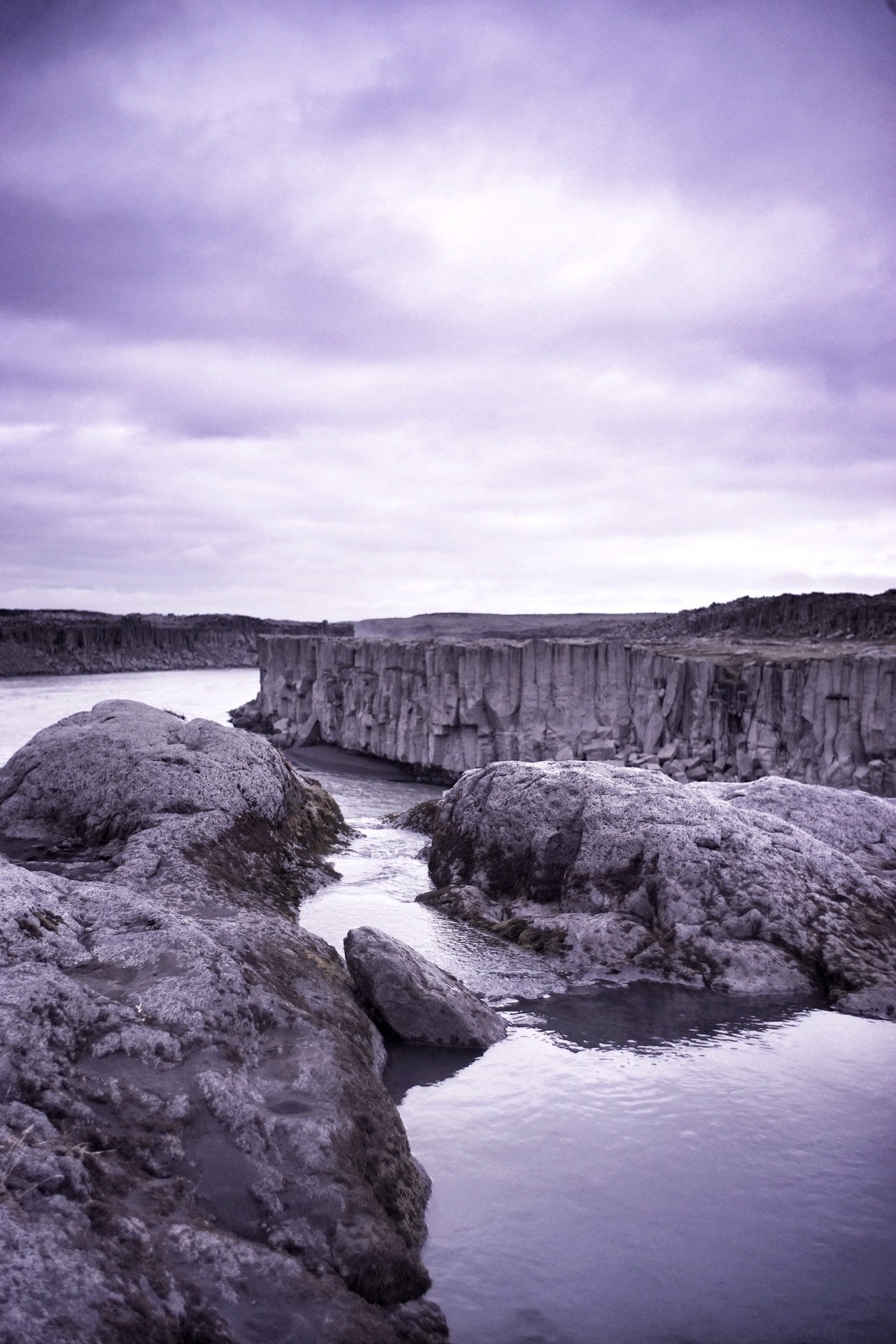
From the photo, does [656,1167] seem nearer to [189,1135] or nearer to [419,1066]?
[419,1066]

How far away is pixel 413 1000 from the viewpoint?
6734 mm

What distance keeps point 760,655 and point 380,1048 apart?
73.1ft

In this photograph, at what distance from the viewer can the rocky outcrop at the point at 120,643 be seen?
77562 mm

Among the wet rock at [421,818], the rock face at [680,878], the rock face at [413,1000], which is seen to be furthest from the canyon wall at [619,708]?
the rock face at [413,1000]

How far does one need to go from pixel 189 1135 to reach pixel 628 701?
2289 cm

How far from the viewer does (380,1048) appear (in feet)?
20.7

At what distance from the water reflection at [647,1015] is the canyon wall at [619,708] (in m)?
14.2

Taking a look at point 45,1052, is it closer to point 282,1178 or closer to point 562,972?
point 282,1178

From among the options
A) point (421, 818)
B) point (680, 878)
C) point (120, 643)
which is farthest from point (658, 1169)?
point (120, 643)

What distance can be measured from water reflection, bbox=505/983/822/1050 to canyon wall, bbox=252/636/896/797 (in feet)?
46.6

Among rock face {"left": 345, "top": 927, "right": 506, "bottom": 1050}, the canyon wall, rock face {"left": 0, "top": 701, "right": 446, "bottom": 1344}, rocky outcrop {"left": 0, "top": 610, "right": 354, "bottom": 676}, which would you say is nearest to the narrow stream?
rock face {"left": 345, "top": 927, "right": 506, "bottom": 1050}

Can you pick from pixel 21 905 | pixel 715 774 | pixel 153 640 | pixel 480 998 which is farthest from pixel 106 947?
pixel 153 640

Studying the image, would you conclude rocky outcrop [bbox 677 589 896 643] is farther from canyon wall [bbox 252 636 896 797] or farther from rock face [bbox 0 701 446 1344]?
rock face [bbox 0 701 446 1344]

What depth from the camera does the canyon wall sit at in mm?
21016
